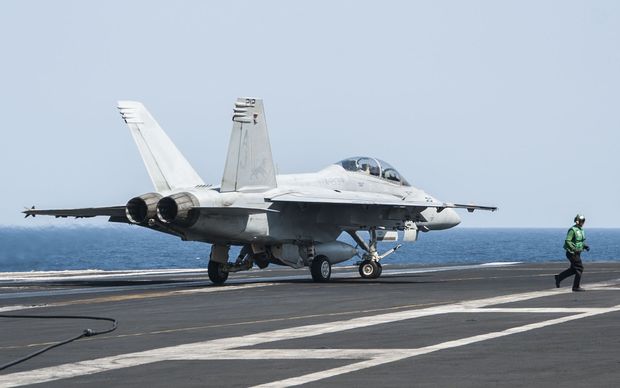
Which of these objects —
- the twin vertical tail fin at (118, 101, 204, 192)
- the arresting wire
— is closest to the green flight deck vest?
the twin vertical tail fin at (118, 101, 204, 192)

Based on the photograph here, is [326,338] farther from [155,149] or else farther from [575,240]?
[155,149]

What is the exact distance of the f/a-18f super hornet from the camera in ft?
102

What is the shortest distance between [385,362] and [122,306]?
39.8ft

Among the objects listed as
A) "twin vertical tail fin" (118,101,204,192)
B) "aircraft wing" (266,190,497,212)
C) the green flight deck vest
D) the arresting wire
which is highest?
"twin vertical tail fin" (118,101,204,192)

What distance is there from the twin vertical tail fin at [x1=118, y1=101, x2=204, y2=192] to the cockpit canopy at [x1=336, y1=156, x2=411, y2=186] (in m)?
6.09

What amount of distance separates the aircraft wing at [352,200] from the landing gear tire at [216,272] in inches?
117

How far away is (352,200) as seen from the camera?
34.5 m

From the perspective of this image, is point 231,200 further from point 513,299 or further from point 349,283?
point 513,299

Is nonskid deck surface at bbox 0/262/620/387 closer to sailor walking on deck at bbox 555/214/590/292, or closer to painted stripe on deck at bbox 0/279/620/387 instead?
painted stripe on deck at bbox 0/279/620/387

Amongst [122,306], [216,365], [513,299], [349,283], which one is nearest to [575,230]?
[513,299]

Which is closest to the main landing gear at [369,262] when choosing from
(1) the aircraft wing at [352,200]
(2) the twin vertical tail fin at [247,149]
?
(1) the aircraft wing at [352,200]

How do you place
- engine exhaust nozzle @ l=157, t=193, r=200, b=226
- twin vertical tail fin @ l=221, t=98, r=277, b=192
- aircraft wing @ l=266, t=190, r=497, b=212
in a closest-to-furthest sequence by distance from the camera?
engine exhaust nozzle @ l=157, t=193, r=200, b=226, twin vertical tail fin @ l=221, t=98, r=277, b=192, aircraft wing @ l=266, t=190, r=497, b=212

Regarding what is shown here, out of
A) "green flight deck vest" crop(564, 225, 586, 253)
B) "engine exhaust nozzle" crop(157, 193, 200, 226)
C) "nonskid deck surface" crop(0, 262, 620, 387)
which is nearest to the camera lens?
"nonskid deck surface" crop(0, 262, 620, 387)

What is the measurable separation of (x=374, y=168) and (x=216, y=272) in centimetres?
715
